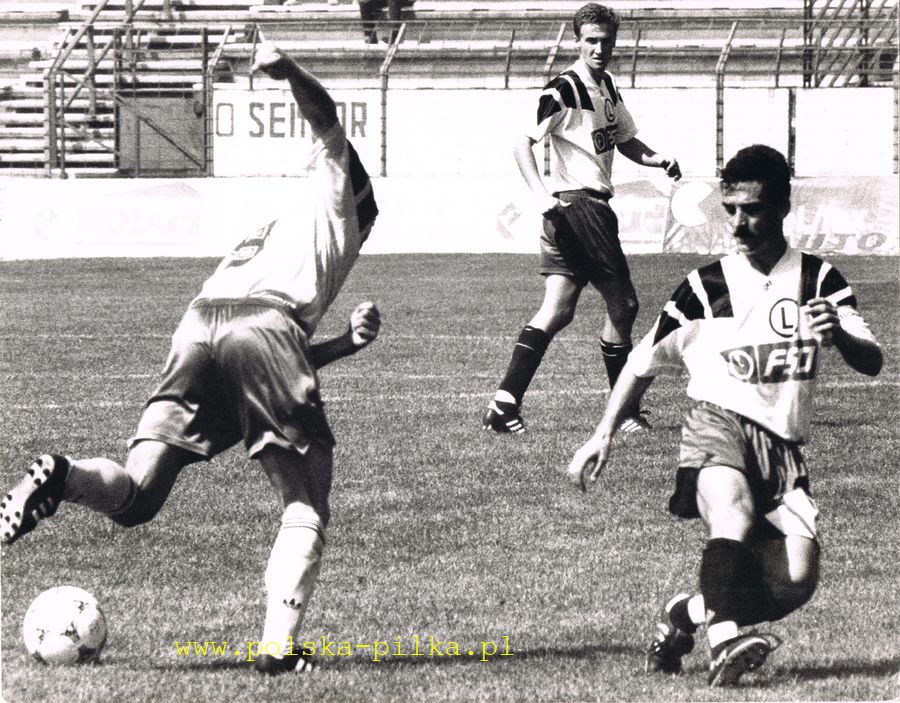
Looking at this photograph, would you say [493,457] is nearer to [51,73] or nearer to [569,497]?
[569,497]

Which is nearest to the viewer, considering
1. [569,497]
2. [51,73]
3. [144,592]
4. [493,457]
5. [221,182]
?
[144,592]

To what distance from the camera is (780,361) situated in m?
4.46

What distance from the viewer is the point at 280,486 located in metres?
4.63

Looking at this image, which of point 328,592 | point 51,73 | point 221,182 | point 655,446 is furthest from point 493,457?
point 51,73

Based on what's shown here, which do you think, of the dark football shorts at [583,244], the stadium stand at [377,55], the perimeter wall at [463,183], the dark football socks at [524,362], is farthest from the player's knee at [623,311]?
the stadium stand at [377,55]

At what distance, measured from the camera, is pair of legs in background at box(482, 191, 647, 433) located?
8.59 m

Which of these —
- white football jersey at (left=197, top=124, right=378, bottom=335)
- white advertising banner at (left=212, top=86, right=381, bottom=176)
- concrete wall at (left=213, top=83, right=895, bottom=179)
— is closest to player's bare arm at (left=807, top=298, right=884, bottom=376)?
white football jersey at (left=197, top=124, right=378, bottom=335)

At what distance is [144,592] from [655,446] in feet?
11.7

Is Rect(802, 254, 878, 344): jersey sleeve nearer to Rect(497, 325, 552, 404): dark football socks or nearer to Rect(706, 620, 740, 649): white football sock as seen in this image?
Rect(706, 620, 740, 649): white football sock

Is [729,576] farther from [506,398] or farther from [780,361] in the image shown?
[506,398]

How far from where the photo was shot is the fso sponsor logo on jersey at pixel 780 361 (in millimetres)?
4465

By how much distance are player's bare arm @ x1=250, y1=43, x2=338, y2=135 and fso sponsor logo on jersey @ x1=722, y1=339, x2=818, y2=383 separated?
4.38 ft

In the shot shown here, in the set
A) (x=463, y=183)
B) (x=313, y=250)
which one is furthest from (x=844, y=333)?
(x=463, y=183)

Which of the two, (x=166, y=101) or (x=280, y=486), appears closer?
(x=280, y=486)
